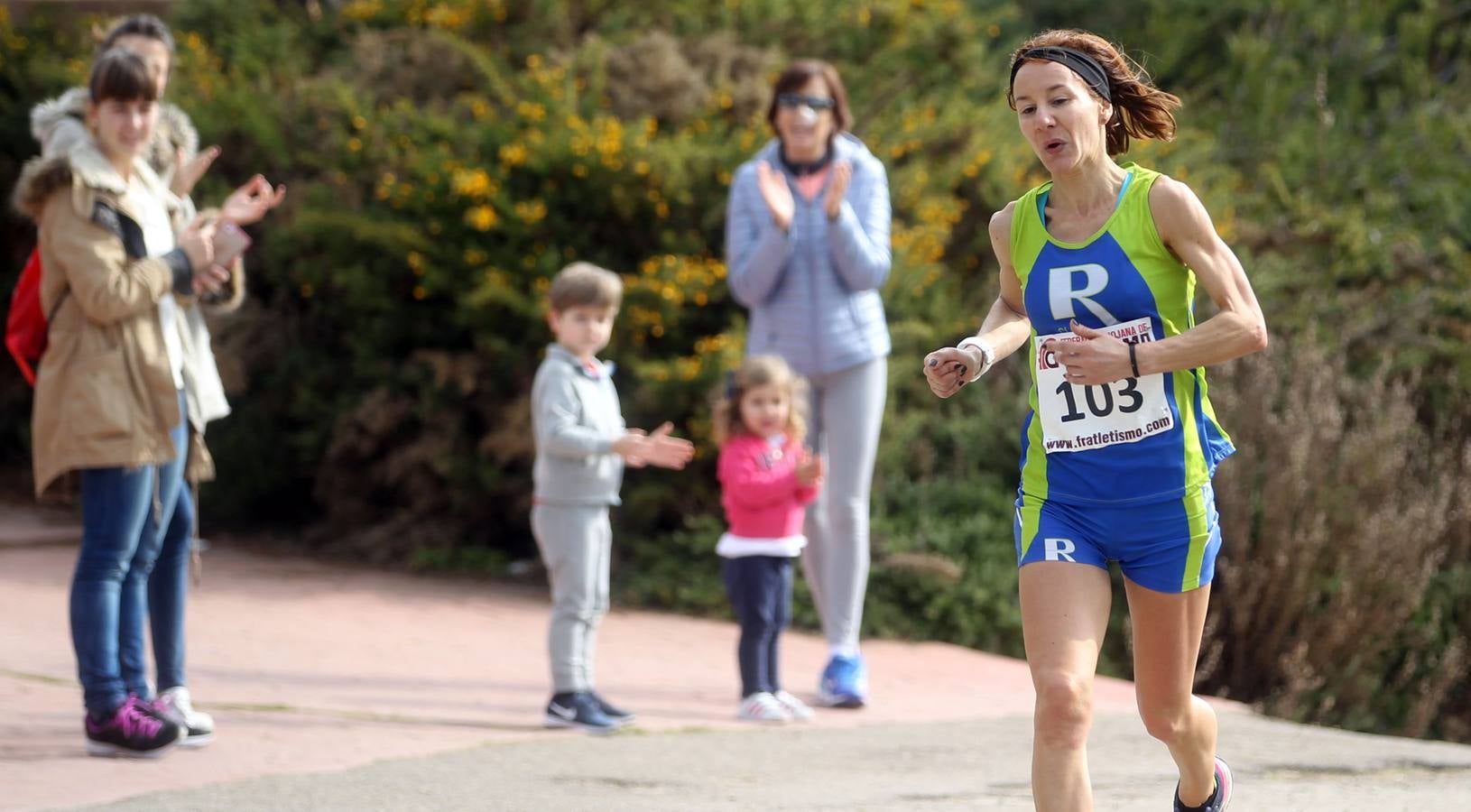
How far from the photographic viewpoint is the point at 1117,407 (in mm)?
3814

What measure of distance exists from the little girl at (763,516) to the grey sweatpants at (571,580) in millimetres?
524

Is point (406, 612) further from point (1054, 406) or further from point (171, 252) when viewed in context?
point (1054, 406)

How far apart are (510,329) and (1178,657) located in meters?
5.61

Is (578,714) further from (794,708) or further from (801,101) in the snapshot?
(801,101)

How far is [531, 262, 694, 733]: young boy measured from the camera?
19.3ft

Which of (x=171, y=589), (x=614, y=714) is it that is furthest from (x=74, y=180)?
(x=614, y=714)

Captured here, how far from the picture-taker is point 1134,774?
549cm

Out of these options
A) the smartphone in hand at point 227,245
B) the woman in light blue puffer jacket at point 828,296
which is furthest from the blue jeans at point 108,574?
the woman in light blue puffer jacket at point 828,296

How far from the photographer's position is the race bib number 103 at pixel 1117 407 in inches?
150

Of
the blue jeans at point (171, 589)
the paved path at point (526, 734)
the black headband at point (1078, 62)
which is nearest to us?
the black headband at point (1078, 62)

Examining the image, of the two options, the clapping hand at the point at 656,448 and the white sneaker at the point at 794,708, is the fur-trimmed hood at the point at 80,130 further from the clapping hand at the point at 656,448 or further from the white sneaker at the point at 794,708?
the white sneaker at the point at 794,708

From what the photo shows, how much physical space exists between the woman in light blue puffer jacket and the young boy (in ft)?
2.77

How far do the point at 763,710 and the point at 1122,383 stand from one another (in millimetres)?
2737

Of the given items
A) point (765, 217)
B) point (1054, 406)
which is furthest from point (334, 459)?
point (1054, 406)
